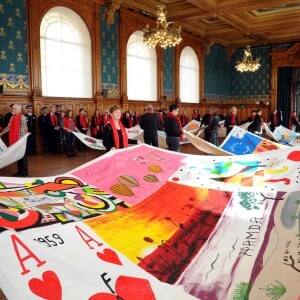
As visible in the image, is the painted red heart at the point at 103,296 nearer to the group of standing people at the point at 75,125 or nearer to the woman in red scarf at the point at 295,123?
the group of standing people at the point at 75,125

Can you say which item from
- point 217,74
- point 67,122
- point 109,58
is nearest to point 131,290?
point 67,122

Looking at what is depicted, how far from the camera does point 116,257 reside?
1985 mm

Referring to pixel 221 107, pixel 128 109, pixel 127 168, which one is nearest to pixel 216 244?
pixel 127 168

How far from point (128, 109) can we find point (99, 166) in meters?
8.84

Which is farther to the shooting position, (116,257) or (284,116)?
(284,116)

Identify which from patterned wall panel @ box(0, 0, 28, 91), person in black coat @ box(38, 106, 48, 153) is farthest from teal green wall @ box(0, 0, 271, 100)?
person in black coat @ box(38, 106, 48, 153)

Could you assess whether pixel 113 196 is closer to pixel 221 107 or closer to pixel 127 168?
pixel 127 168

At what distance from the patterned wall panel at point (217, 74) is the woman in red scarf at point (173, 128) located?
11176 mm

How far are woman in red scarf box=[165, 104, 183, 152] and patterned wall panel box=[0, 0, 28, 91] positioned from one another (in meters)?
4.77

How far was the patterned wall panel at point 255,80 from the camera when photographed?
17875 millimetres

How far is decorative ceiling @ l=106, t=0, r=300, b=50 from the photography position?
11423 millimetres

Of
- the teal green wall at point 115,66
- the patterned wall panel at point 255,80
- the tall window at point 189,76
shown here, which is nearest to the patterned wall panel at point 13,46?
the teal green wall at point 115,66

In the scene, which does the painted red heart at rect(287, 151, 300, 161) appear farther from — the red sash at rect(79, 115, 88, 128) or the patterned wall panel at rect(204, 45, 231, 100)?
the patterned wall panel at rect(204, 45, 231, 100)

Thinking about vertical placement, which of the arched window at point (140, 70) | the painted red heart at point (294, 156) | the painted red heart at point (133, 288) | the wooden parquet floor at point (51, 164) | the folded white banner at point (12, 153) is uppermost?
the arched window at point (140, 70)
